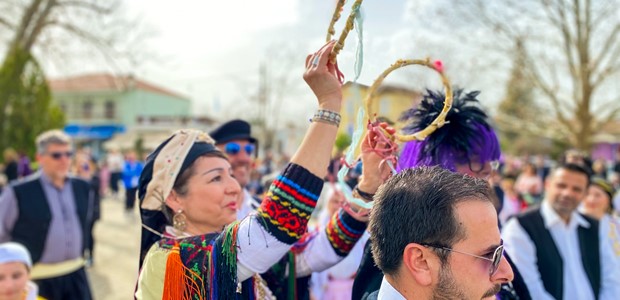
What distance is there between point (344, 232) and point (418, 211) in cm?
70

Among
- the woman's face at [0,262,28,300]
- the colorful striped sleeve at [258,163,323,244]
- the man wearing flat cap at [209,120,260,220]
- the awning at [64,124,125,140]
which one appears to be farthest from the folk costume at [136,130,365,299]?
the awning at [64,124,125,140]

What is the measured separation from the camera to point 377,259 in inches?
53.0

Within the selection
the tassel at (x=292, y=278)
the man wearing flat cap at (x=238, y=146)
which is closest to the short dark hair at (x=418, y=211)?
the tassel at (x=292, y=278)

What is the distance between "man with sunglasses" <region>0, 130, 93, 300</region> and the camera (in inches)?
156

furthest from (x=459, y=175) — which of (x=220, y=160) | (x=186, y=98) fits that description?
(x=186, y=98)

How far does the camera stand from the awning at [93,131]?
39.2 m

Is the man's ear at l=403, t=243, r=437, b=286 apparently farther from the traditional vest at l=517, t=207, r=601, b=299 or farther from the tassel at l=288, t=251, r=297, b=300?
the traditional vest at l=517, t=207, r=601, b=299

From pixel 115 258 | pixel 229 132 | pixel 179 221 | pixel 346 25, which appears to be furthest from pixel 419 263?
pixel 115 258

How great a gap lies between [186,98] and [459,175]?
166 feet

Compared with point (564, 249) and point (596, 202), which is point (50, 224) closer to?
point (564, 249)

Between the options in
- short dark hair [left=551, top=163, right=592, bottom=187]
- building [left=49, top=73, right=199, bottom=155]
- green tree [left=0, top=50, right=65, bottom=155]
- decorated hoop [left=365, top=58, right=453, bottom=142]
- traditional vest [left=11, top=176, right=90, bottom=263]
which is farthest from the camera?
building [left=49, top=73, right=199, bottom=155]

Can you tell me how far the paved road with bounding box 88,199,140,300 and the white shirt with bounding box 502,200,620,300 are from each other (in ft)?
8.64

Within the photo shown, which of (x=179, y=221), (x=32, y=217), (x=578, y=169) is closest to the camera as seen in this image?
(x=179, y=221)

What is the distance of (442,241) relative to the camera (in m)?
1.22
